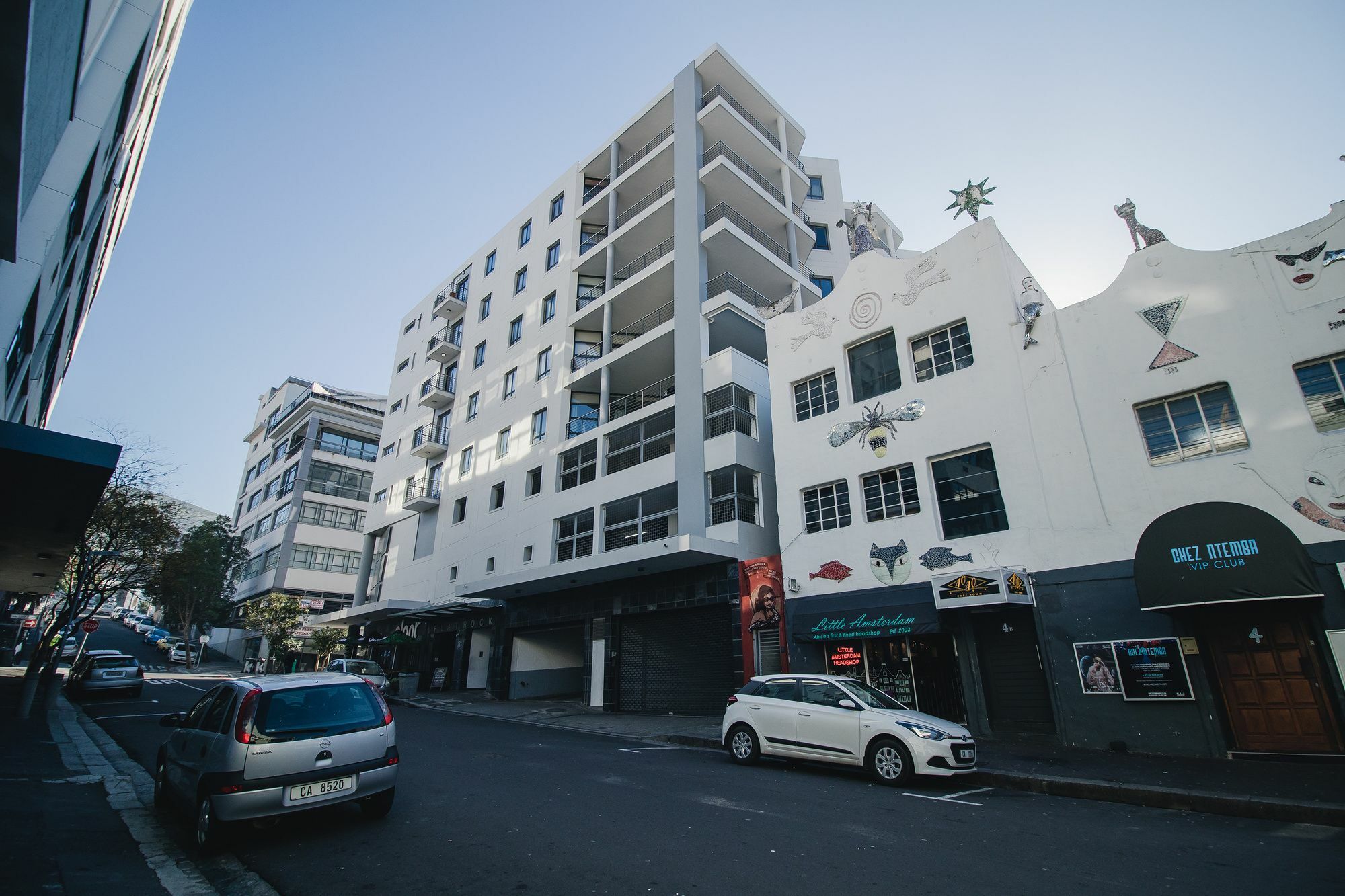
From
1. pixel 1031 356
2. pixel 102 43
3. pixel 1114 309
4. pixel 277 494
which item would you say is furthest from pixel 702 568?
pixel 277 494

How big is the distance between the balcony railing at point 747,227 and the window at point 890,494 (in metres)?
11.8

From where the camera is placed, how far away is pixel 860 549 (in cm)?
1531

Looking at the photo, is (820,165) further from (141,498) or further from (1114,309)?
(141,498)

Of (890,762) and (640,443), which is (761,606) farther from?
(890,762)

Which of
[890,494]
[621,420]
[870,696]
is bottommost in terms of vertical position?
[870,696]

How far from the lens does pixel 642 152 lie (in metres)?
28.9

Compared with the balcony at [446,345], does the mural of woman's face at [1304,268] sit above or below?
below

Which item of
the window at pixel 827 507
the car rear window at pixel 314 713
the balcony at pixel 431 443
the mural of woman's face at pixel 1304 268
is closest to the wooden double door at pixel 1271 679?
the mural of woman's face at pixel 1304 268

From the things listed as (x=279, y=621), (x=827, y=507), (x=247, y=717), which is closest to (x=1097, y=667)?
(x=827, y=507)

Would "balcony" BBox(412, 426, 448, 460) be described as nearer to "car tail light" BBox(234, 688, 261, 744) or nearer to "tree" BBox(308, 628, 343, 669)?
"tree" BBox(308, 628, 343, 669)

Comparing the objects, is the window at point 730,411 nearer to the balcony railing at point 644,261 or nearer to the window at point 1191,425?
the balcony railing at point 644,261

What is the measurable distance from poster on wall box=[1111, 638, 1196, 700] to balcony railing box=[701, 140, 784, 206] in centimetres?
2003

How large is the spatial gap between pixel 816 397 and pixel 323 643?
109 ft

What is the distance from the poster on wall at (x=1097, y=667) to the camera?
1145 centimetres
